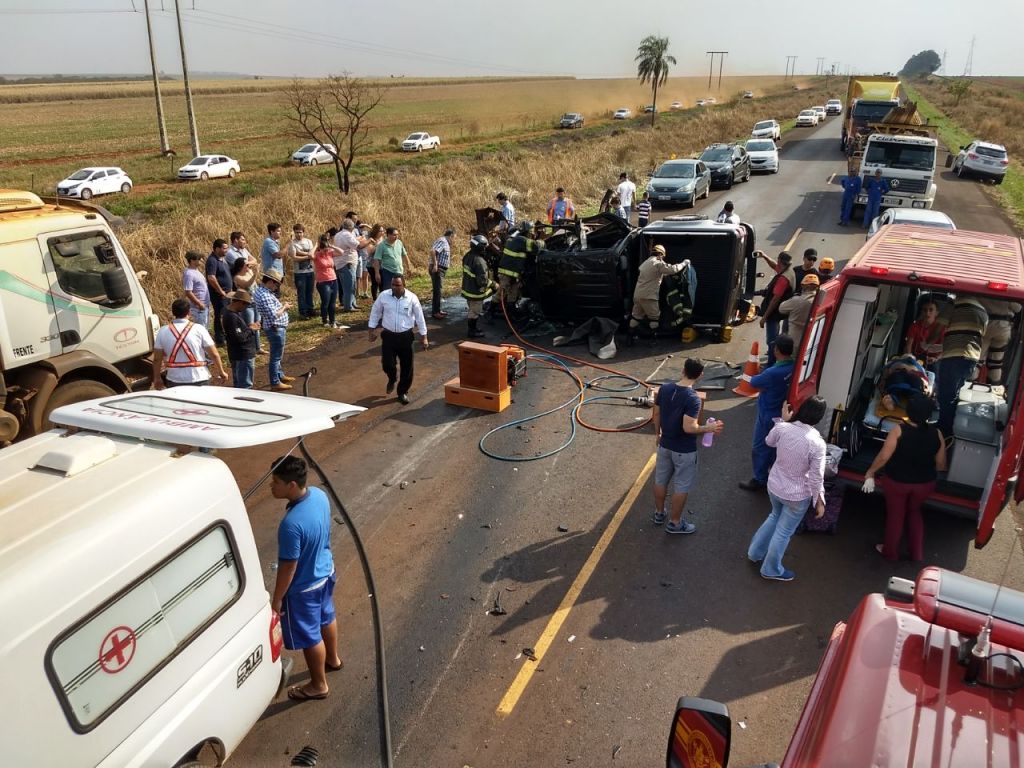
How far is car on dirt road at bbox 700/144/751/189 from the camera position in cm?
2791

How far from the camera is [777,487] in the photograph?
5.78 meters

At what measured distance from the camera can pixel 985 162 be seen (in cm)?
2964

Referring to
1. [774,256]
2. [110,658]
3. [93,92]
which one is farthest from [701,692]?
[93,92]

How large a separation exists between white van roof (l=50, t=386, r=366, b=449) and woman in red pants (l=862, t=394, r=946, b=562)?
15.0 feet

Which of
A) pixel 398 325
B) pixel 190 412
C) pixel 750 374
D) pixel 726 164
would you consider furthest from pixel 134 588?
pixel 726 164

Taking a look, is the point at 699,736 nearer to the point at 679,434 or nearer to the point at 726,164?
the point at 679,434

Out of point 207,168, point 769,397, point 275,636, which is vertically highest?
point 769,397

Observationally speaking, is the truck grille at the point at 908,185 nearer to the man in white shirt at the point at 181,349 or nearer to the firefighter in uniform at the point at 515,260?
the firefighter in uniform at the point at 515,260

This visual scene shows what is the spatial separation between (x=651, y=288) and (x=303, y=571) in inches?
318

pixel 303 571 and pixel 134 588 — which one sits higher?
pixel 134 588

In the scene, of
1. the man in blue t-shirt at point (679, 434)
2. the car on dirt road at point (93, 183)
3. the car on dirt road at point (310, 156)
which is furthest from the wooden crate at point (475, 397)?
the car on dirt road at point (310, 156)

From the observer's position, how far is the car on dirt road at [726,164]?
27906 mm

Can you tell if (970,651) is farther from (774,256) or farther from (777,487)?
(774,256)

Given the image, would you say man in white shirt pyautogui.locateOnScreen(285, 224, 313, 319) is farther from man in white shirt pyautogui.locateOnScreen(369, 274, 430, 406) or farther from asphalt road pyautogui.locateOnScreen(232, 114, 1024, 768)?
asphalt road pyautogui.locateOnScreen(232, 114, 1024, 768)
